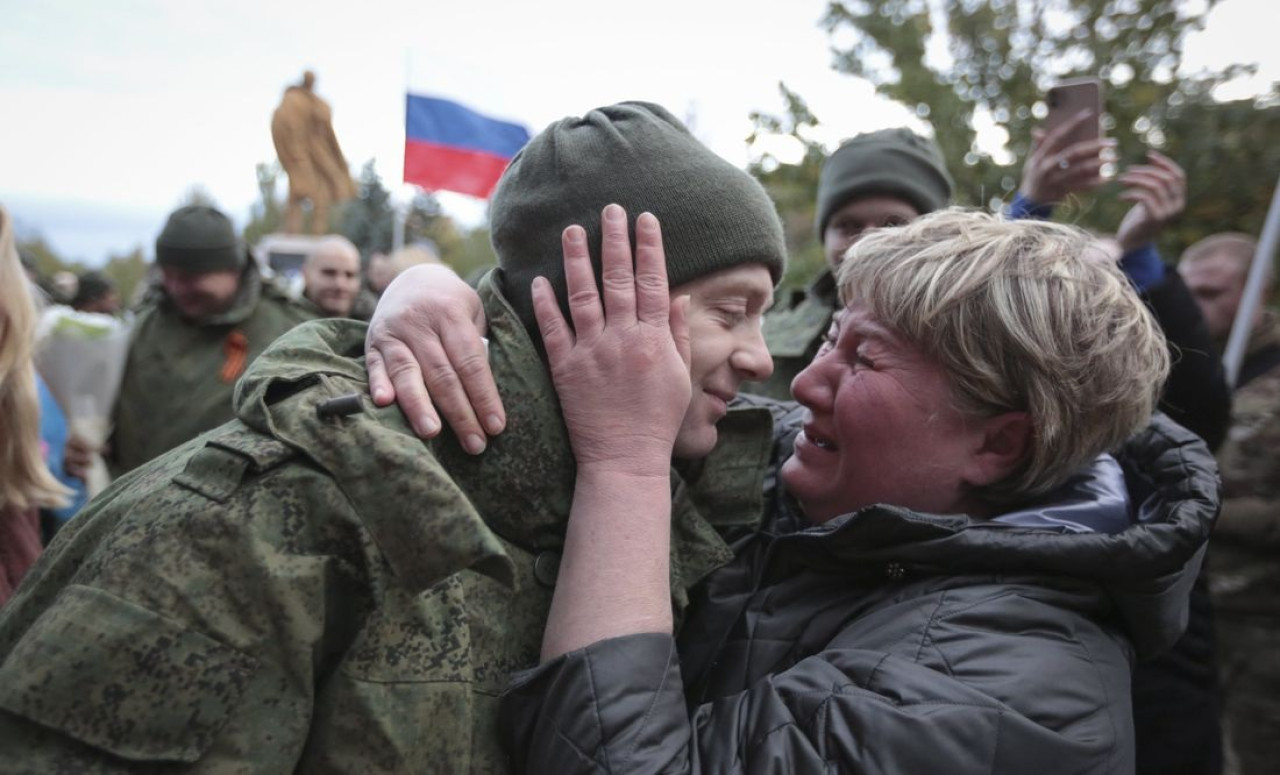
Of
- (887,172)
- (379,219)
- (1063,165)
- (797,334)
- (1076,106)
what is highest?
(1076,106)

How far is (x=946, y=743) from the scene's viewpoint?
1.33 metres

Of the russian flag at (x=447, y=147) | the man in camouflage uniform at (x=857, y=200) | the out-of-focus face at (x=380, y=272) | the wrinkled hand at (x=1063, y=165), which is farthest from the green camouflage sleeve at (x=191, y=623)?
the out-of-focus face at (x=380, y=272)

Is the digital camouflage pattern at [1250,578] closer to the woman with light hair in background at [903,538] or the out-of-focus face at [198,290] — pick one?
the woman with light hair in background at [903,538]

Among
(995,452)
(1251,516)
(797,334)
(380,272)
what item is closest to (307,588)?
(995,452)

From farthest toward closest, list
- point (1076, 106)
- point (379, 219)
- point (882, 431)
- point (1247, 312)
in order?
point (379, 219) < point (1247, 312) < point (1076, 106) < point (882, 431)

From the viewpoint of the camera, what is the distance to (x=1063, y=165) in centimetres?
318

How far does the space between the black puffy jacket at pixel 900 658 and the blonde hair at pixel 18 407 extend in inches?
71.6

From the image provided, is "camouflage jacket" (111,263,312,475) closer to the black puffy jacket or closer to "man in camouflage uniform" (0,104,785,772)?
"man in camouflage uniform" (0,104,785,772)

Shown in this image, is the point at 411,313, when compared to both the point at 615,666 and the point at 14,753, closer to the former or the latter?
the point at 615,666

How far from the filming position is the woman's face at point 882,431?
181 centimetres

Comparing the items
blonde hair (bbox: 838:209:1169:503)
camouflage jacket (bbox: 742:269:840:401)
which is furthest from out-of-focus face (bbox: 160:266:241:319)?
blonde hair (bbox: 838:209:1169:503)

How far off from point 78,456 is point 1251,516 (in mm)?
4852

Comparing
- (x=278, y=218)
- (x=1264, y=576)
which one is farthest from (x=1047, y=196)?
(x=278, y=218)

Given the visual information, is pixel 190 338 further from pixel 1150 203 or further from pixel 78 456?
pixel 1150 203
